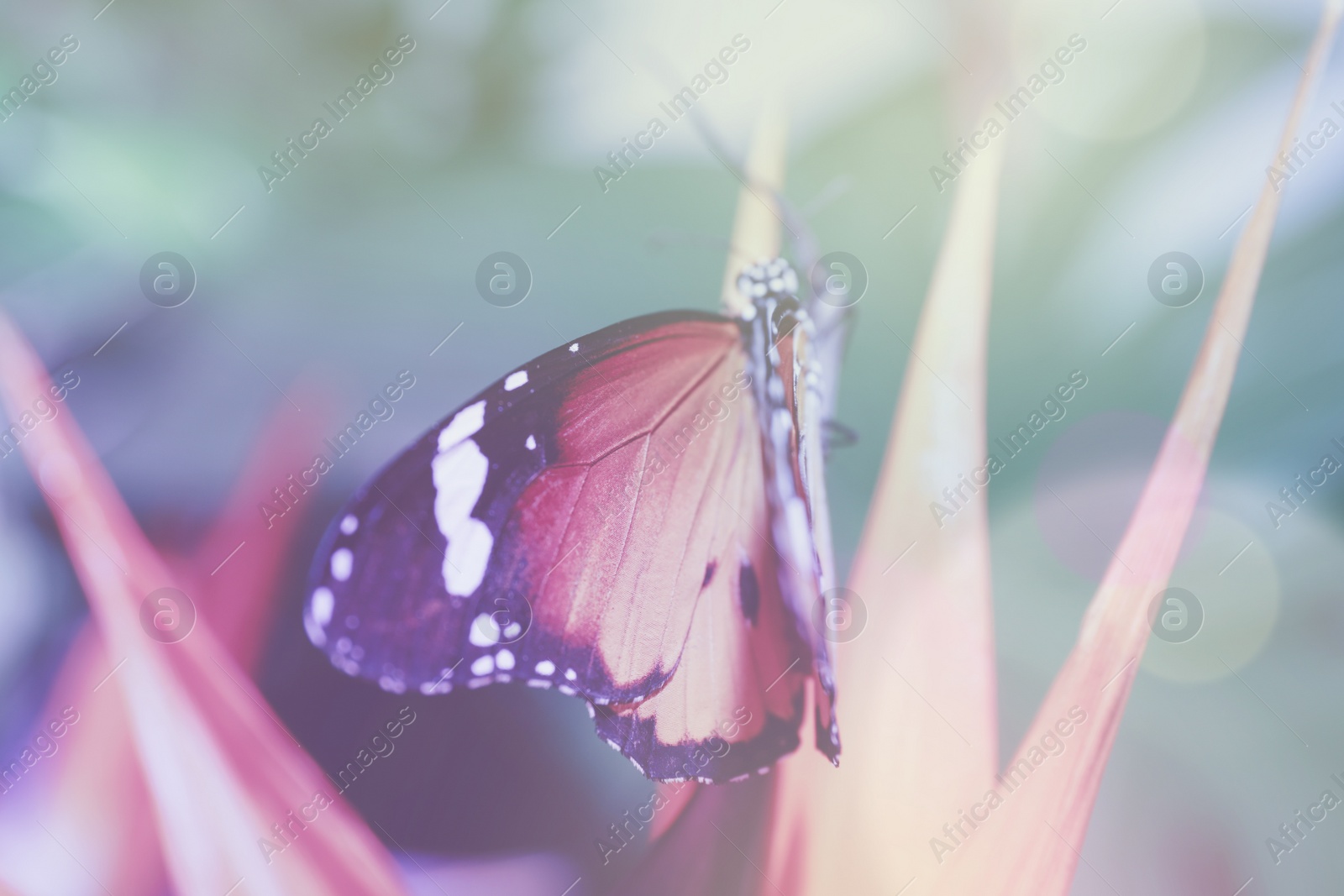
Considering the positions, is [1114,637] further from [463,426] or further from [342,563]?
[342,563]

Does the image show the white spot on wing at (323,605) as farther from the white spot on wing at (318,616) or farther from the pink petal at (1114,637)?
the pink petal at (1114,637)

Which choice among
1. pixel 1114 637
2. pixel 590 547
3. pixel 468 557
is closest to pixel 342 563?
pixel 468 557

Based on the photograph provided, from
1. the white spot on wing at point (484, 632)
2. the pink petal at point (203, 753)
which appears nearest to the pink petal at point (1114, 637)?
the white spot on wing at point (484, 632)

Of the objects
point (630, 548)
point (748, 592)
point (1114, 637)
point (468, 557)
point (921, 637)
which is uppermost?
point (468, 557)

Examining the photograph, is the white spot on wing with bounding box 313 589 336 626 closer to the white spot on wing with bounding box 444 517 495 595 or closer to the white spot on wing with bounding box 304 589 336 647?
the white spot on wing with bounding box 304 589 336 647

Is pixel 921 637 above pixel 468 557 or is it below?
below

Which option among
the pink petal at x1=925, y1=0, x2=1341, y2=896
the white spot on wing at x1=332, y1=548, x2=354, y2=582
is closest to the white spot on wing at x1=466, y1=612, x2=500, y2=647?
the white spot on wing at x1=332, y1=548, x2=354, y2=582

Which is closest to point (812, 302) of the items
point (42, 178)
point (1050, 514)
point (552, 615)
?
point (1050, 514)
